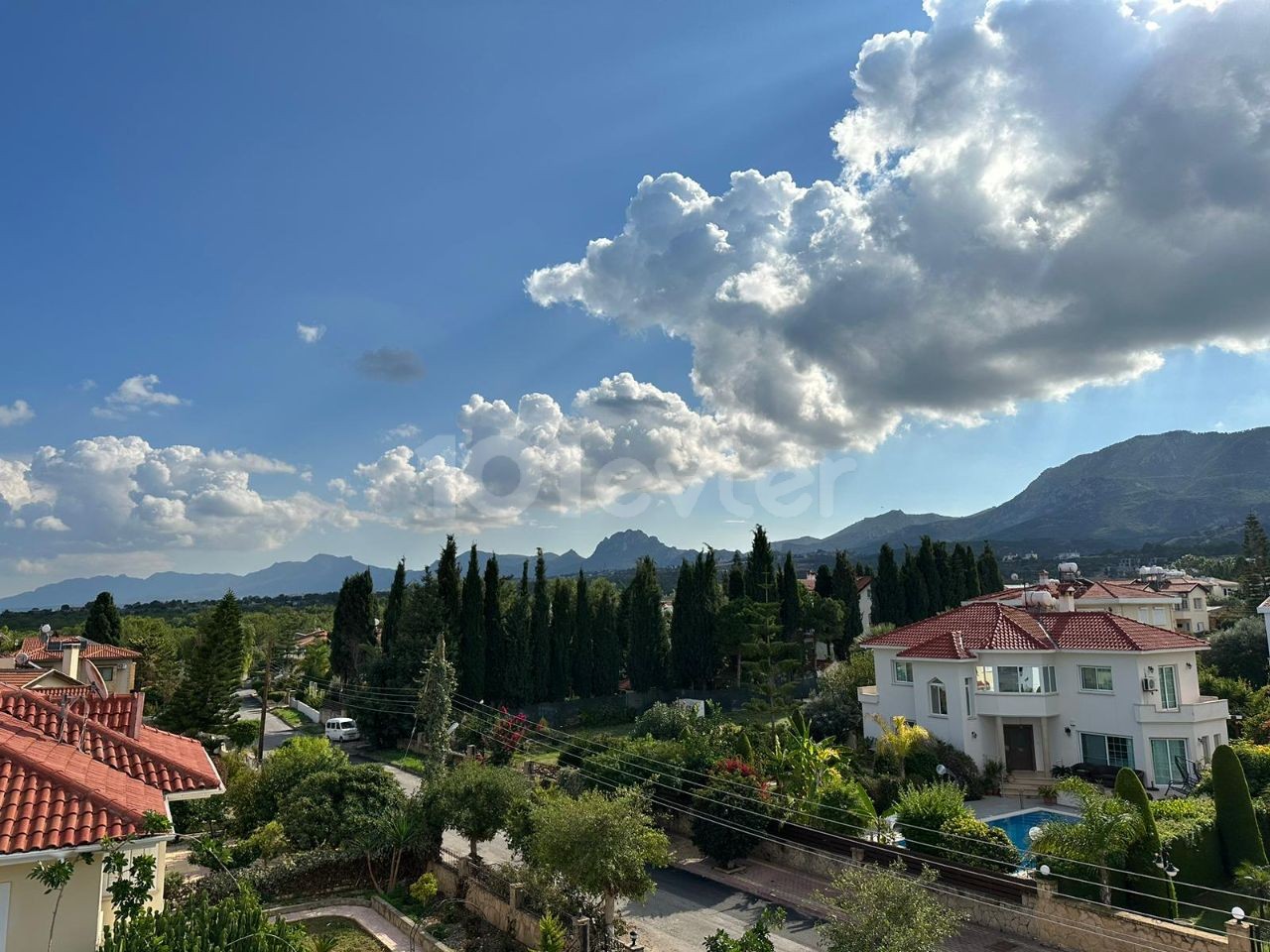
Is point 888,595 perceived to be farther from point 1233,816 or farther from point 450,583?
point 1233,816

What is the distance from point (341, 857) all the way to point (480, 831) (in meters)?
4.39

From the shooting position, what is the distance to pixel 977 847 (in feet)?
59.7

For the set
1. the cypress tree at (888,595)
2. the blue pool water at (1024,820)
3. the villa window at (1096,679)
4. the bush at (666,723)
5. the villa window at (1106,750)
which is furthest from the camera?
the cypress tree at (888,595)

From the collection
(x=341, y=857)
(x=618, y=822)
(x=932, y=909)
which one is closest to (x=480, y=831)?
(x=341, y=857)

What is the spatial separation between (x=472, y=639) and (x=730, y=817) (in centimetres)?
2595

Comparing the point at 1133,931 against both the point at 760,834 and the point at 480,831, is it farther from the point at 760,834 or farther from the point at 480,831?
the point at 480,831

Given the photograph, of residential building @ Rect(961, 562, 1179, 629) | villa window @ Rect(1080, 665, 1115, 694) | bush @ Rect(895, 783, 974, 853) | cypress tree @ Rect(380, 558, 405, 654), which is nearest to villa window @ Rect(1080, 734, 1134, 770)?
villa window @ Rect(1080, 665, 1115, 694)

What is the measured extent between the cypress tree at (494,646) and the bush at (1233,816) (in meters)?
35.2

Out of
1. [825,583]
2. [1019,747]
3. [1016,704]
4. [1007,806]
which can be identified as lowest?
[1007,806]

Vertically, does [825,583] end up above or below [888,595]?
above

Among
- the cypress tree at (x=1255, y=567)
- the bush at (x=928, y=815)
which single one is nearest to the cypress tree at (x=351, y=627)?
the bush at (x=928, y=815)

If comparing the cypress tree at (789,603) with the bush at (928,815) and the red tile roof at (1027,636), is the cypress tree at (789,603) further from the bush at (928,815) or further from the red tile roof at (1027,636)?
the bush at (928,815)

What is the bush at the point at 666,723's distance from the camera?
3012 centimetres

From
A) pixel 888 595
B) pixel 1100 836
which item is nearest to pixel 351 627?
pixel 888 595
